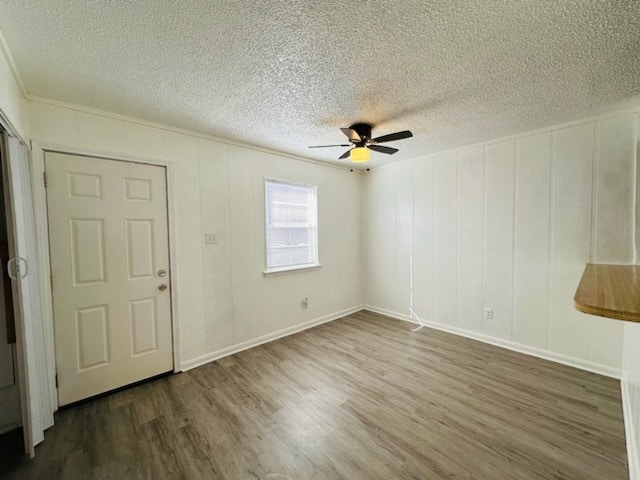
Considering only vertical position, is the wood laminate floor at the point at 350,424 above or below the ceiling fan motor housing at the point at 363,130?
below

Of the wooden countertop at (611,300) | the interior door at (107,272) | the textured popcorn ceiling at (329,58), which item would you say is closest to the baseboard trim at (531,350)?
the wooden countertop at (611,300)

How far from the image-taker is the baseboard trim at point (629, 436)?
1.36m

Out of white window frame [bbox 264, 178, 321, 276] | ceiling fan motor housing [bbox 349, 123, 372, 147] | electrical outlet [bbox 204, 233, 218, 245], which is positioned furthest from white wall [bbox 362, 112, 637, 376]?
electrical outlet [bbox 204, 233, 218, 245]

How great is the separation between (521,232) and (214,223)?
137 inches

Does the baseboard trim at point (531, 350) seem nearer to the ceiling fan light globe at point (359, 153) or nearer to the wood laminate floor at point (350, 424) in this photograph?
the wood laminate floor at point (350, 424)

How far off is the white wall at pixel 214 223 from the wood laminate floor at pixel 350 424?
0.49 m

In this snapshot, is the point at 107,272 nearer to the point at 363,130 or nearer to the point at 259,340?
the point at 259,340

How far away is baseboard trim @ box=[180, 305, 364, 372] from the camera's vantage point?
276 cm

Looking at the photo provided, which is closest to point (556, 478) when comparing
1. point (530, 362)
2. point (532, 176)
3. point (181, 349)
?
point (530, 362)

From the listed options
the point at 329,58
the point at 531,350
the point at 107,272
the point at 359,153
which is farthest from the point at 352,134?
the point at 531,350

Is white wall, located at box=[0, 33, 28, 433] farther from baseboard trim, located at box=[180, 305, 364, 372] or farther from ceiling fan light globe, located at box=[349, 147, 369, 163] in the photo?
ceiling fan light globe, located at box=[349, 147, 369, 163]

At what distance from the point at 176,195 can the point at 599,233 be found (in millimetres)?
4160

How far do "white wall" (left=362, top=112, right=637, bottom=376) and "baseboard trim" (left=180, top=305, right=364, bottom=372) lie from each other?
1.00 m

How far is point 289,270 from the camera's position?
3602mm
